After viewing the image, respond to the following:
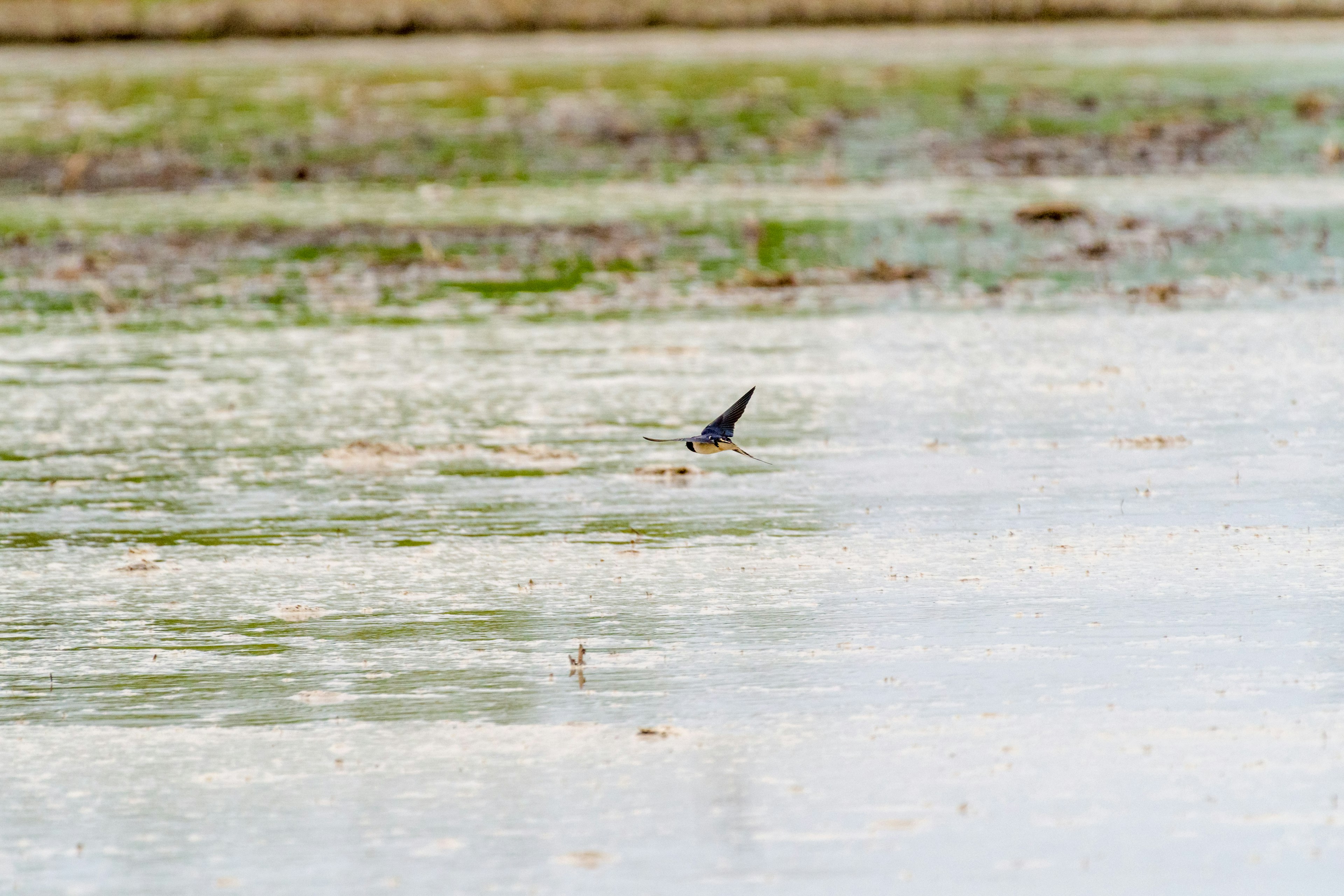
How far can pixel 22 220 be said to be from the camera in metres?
14.9

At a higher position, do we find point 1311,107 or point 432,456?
point 1311,107

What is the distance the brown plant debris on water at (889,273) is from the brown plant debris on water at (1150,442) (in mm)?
3763

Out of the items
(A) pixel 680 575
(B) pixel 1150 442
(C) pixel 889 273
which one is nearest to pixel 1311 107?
(C) pixel 889 273

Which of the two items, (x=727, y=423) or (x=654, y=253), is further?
(x=654, y=253)

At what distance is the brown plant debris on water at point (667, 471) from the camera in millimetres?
7605

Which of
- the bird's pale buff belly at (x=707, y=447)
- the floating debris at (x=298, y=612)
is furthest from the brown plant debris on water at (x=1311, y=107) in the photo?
the floating debris at (x=298, y=612)

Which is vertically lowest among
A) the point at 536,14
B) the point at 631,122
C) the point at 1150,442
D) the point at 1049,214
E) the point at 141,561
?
the point at 141,561

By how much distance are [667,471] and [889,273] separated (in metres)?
4.21

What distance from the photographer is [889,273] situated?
1157 centimetres

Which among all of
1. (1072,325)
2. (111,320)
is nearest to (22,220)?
(111,320)

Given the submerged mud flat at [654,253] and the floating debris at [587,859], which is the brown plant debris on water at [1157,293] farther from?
the floating debris at [587,859]

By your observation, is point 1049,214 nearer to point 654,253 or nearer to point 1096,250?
point 1096,250

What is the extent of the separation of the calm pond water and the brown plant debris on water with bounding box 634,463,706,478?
0.07 metres

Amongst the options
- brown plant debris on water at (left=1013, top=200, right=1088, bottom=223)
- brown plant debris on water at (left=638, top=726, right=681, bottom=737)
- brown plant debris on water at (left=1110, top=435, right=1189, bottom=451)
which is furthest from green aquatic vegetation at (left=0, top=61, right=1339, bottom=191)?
brown plant debris on water at (left=638, top=726, right=681, bottom=737)
